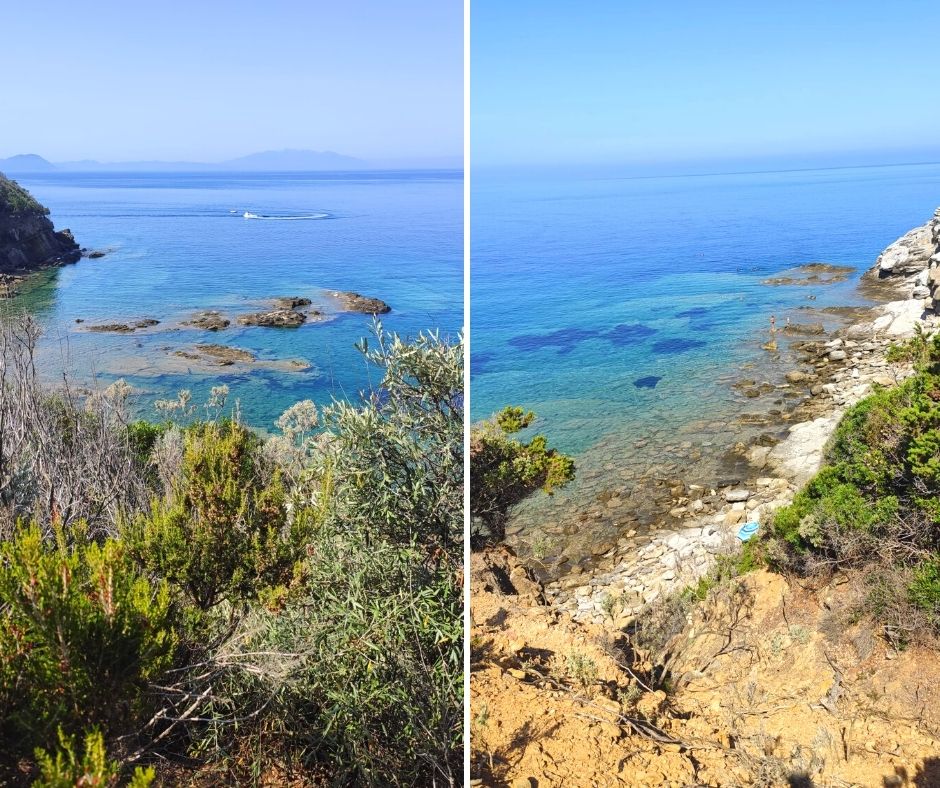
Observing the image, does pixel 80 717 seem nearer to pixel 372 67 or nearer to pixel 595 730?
pixel 595 730

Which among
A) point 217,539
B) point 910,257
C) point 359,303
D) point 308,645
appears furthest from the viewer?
point 359,303

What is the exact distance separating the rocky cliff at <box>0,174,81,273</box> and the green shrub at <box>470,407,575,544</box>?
17024 millimetres

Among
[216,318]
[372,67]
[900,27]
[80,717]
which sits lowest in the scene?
[216,318]

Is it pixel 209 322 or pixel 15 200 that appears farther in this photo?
pixel 15 200

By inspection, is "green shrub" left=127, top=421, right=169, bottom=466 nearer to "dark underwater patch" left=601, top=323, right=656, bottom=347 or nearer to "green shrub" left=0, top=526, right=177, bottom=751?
"green shrub" left=0, top=526, right=177, bottom=751

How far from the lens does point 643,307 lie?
58.0ft

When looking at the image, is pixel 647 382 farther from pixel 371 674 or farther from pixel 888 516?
pixel 371 674

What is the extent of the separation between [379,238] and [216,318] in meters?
9.63

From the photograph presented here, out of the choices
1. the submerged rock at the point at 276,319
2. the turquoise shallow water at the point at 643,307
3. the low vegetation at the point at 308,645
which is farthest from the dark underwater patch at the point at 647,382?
the low vegetation at the point at 308,645

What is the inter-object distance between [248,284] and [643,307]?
9.99 metres

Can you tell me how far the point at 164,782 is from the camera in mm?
1866

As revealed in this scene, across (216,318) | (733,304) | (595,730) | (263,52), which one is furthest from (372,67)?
(733,304)

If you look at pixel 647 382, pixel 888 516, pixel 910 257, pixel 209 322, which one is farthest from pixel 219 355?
pixel 910 257

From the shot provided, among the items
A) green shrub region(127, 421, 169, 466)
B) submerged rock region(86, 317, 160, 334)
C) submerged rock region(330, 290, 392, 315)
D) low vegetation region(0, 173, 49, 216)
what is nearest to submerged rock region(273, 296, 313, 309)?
submerged rock region(330, 290, 392, 315)
